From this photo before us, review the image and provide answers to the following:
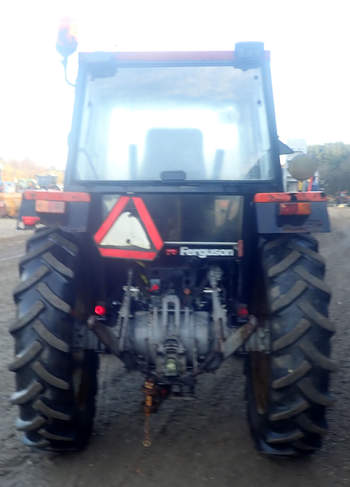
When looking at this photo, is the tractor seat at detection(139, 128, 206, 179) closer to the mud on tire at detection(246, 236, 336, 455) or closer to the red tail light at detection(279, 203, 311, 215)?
the red tail light at detection(279, 203, 311, 215)

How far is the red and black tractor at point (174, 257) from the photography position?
289 cm

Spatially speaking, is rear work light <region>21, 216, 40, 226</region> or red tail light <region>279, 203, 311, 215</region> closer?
red tail light <region>279, 203, 311, 215</region>

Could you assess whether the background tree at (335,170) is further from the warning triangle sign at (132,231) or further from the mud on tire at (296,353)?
the warning triangle sign at (132,231)

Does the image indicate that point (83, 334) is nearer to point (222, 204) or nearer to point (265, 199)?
point (222, 204)

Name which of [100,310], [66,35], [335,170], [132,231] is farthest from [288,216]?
[335,170]

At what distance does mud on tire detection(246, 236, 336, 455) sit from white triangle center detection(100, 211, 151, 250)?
0.71m

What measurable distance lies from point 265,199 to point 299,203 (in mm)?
184

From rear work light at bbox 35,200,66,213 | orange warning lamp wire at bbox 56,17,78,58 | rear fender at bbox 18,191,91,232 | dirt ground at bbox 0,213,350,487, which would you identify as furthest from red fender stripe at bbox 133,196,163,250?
dirt ground at bbox 0,213,350,487

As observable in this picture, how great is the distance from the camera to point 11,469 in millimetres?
2975

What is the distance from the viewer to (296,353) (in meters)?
2.84

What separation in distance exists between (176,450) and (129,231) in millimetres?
1354

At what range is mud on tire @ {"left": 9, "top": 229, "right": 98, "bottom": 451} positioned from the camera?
9.41ft

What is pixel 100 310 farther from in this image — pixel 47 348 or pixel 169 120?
pixel 169 120

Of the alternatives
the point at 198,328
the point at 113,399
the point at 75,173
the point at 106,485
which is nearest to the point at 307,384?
the point at 198,328
